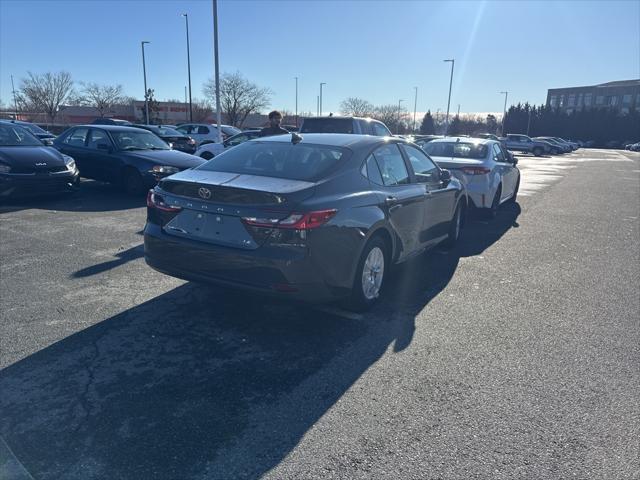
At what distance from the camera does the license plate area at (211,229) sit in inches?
145

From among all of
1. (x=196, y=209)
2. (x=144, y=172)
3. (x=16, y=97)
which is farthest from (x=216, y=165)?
(x=16, y=97)

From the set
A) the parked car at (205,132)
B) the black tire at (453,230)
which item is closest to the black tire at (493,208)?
the black tire at (453,230)

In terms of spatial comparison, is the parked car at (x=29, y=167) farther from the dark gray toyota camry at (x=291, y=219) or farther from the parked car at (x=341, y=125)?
the dark gray toyota camry at (x=291, y=219)

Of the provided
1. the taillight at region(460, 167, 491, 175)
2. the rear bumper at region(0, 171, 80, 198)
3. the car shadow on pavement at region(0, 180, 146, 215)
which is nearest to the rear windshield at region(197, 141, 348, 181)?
the taillight at region(460, 167, 491, 175)

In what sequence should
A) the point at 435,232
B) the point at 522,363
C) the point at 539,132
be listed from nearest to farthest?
the point at 522,363, the point at 435,232, the point at 539,132

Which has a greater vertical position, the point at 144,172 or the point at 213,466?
the point at 144,172

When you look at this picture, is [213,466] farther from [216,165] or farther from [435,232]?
[435,232]

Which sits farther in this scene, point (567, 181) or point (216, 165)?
point (567, 181)

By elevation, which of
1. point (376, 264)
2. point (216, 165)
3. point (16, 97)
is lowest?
point (376, 264)

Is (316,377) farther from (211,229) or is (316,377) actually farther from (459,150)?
(459,150)

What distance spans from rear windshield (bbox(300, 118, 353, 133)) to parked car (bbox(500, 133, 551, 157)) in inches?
1514

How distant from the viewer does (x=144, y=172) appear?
10.1m

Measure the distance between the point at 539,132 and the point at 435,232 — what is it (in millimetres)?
97730

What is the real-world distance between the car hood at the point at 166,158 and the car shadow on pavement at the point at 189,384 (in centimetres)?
610
